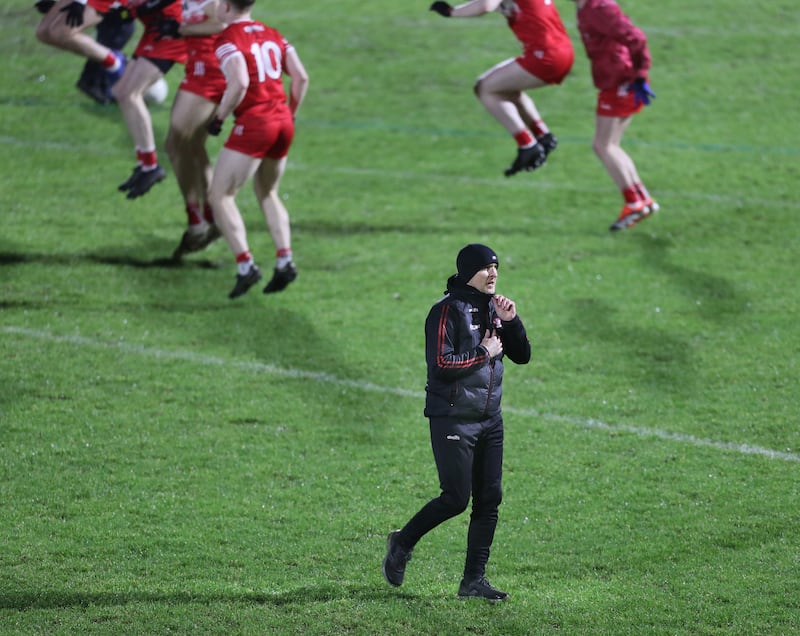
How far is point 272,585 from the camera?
6.95 m

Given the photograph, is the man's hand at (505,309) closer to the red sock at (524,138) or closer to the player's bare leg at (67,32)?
the red sock at (524,138)

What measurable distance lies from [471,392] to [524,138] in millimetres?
6969

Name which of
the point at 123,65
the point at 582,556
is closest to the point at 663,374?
the point at 582,556

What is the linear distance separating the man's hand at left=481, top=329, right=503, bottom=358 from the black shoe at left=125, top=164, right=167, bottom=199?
6.76 meters

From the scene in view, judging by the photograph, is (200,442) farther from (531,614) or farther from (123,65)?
(123,65)

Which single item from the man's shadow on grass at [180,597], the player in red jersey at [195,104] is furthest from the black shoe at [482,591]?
the player in red jersey at [195,104]

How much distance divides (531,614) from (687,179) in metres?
9.74

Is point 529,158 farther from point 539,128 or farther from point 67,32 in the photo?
point 67,32

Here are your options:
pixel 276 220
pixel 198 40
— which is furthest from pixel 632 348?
pixel 198 40

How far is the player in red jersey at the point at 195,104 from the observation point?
37.5 feet

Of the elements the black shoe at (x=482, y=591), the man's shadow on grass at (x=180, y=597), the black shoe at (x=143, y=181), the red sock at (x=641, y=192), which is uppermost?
the black shoe at (x=482, y=591)

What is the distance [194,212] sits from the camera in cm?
1234

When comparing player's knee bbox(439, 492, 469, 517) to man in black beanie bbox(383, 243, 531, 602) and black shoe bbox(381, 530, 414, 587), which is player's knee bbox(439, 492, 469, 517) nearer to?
man in black beanie bbox(383, 243, 531, 602)

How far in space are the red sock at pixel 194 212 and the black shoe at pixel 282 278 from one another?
1.42 m
